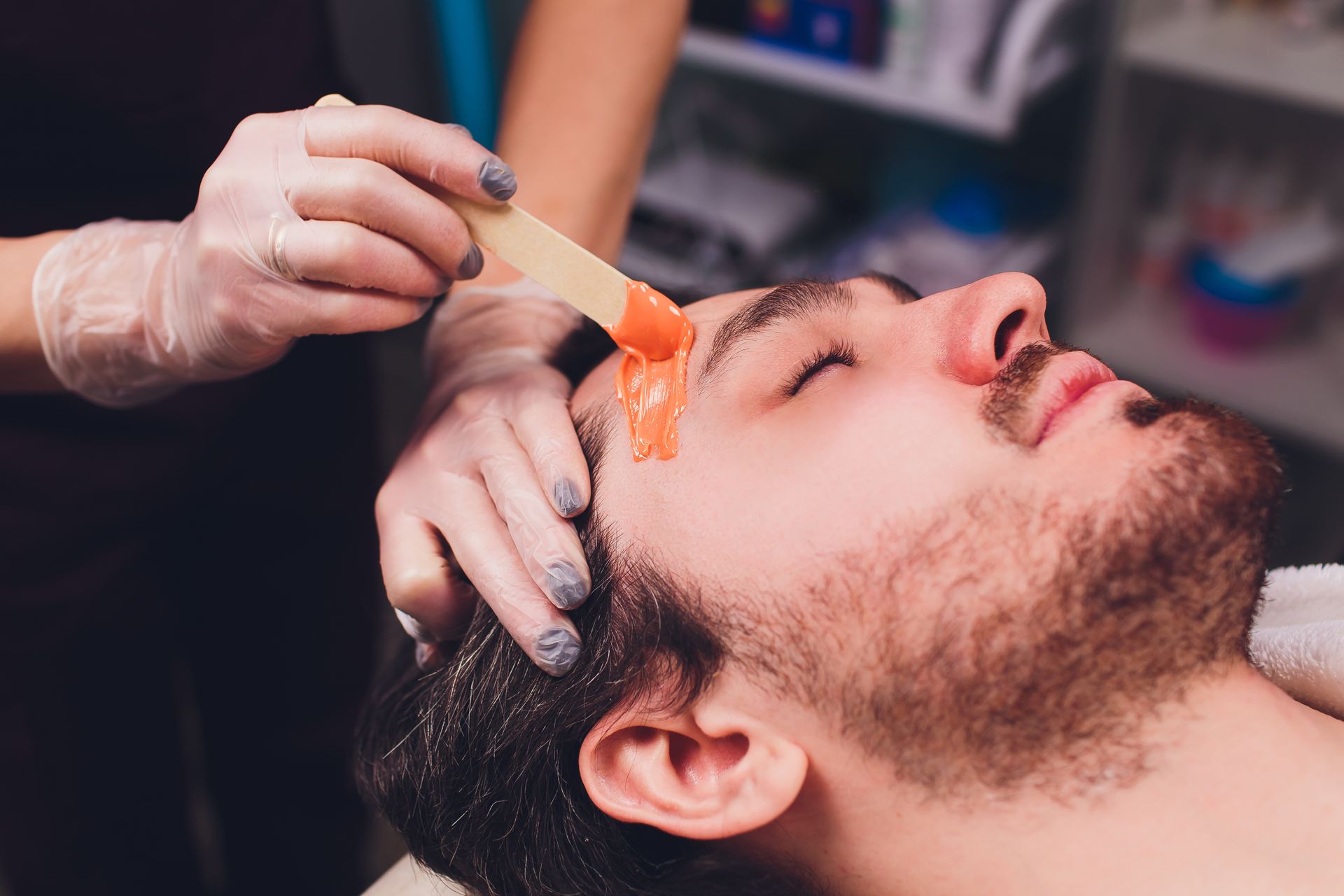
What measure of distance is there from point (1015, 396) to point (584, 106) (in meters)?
0.71

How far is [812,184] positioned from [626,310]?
173cm

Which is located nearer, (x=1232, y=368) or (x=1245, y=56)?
(x=1245, y=56)

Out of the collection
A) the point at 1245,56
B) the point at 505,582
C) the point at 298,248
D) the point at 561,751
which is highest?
the point at 1245,56

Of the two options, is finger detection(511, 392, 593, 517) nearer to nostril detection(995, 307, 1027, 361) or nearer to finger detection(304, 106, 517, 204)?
finger detection(304, 106, 517, 204)

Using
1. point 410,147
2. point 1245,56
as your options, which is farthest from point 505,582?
point 1245,56

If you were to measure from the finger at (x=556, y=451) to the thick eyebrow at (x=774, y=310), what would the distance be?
0.44 feet

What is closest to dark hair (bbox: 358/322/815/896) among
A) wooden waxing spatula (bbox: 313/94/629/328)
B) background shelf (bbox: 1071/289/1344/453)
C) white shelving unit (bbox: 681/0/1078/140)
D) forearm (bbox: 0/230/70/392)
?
wooden waxing spatula (bbox: 313/94/629/328)

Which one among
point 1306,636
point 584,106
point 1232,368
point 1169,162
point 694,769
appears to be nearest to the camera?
point 694,769

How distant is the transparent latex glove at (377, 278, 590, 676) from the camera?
2.83 ft

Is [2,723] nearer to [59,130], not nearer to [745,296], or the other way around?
[59,130]

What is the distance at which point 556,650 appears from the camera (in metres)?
0.86

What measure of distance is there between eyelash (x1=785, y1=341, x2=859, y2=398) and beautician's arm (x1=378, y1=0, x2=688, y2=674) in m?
0.20

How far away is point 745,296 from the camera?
3.24 feet

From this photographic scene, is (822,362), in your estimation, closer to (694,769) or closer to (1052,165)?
(694,769)
